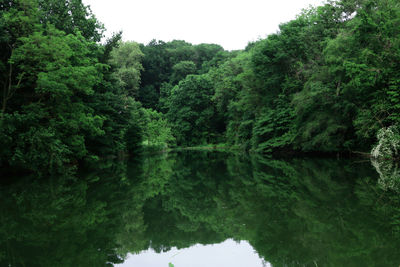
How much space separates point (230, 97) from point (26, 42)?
3464cm

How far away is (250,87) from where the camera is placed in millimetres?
35188

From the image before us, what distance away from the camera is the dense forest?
14.8 meters

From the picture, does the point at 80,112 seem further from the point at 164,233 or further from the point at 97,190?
the point at 164,233

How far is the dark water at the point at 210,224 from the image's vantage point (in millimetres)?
4254

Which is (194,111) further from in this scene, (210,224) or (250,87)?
(210,224)

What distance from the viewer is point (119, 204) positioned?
780 cm

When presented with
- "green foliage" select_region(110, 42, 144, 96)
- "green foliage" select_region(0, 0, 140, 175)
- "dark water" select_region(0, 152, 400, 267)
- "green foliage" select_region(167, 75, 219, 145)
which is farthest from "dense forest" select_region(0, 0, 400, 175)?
"green foliage" select_region(110, 42, 144, 96)

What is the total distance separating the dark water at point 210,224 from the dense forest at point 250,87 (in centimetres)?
656

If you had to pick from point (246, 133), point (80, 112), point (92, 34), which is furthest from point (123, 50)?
point (80, 112)

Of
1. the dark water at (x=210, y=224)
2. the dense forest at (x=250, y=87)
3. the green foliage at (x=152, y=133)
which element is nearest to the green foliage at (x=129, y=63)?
the green foliage at (x=152, y=133)

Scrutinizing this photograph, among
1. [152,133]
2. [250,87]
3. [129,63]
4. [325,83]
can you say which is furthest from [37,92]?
[129,63]

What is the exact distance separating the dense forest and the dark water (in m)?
6.56

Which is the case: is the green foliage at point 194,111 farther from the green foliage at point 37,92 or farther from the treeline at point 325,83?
the green foliage at point 37,92

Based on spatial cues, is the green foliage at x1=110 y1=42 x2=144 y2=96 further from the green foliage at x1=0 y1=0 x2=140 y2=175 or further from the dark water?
the dark water
